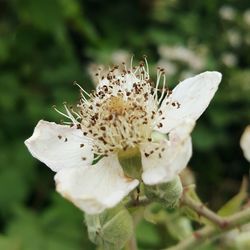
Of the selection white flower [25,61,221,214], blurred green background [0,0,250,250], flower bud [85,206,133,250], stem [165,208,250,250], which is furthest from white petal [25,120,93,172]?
blurred green background [0,0,250,250]

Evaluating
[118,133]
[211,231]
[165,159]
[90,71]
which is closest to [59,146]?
[118,133]

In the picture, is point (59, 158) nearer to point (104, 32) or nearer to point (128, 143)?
point (128, 143)

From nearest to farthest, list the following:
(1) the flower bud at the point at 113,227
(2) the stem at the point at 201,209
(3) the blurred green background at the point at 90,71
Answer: (1) the flower bud at the point at 113,227 → (2) the stem at the point at 201,209 → (3) the blurred green background at the point at 90,71

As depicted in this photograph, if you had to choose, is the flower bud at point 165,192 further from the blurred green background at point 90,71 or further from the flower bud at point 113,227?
the blurred green background at point 90,71

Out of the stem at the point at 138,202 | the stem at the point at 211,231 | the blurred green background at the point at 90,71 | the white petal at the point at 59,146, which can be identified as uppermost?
the white petal at the point at 59,146

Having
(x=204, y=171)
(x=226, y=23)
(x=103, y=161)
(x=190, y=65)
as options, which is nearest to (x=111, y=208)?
(x=103, y=161)

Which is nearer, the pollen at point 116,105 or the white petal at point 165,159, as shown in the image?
the white petal at point 165,159

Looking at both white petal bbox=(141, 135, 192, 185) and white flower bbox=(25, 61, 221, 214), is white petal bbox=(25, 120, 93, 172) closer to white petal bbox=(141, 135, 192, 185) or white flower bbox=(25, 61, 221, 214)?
white flower bbox=(25, 61, 221, 214)

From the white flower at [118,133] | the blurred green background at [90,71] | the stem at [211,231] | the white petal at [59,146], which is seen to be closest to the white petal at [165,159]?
the white flower at [118,133]

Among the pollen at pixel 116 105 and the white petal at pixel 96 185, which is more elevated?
the pollen at pixel 116 105
